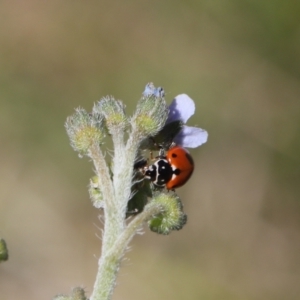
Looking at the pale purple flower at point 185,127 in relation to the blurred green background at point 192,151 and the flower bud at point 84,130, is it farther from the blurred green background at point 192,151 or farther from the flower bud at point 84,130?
the blurred green background at point 192,151

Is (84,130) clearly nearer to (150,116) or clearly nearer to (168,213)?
(150,116)

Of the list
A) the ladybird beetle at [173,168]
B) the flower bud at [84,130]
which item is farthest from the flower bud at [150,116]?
the ladybird beetle at [173,168]

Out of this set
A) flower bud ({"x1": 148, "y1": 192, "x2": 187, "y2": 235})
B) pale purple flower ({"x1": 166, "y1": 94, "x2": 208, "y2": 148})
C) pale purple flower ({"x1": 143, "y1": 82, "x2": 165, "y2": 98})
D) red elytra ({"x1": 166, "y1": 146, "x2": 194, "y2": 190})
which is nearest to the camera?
flower bud ({"x1": 148, "y1": 192, "x2": 187, "y2": 235})

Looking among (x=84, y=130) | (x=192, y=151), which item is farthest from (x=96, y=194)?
(x=192, y=151)

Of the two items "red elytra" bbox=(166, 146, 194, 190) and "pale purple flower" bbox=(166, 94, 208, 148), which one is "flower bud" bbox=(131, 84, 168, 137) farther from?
"red elytra" bbox=(166, 146, 194, 190)

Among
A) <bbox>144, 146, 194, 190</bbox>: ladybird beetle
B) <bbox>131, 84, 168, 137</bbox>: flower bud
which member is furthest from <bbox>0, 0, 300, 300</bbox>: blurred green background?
<bbox>131, 84, 168, 137</bbox>: flower bud

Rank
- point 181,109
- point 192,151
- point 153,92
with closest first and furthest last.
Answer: point 153,92, point 181,109, point 192,151
